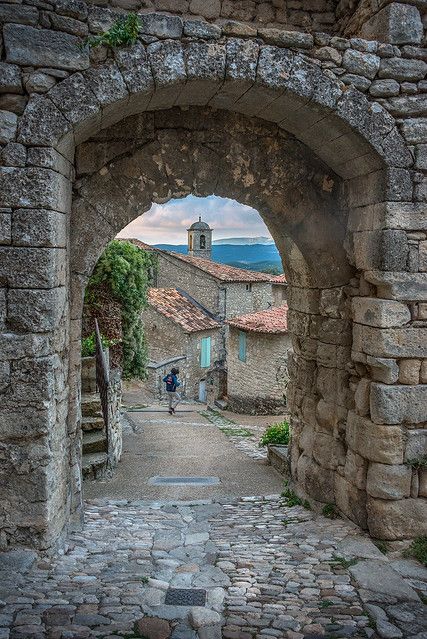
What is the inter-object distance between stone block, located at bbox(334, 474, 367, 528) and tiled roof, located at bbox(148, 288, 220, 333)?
17213mm

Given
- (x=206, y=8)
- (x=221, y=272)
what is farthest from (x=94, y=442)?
(x=221, y=272)

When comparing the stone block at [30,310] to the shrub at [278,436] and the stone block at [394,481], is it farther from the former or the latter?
the shrub at [278,436]

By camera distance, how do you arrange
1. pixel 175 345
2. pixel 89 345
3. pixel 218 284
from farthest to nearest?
pixel 218 284 → pixel 175 345 → pixel 89 345

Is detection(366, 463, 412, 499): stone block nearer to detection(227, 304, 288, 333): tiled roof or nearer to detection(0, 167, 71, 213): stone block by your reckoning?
detection(0, 167, 71, 213): stone block

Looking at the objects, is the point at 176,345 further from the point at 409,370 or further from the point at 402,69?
the point at 402,69

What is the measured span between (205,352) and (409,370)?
19587 mm

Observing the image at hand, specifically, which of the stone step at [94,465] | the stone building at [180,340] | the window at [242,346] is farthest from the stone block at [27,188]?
the stone building at [180,340]

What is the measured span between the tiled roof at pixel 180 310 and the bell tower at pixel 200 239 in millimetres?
13754

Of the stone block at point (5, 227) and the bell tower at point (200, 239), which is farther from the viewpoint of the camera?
the bell tower at point (200, 239)

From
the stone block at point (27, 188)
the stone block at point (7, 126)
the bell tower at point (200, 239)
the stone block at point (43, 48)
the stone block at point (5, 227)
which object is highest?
the bell tower at point (200, 239)

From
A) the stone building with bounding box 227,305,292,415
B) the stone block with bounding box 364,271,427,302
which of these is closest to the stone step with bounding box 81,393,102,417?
the stone block with bounding box 364,271,427,302

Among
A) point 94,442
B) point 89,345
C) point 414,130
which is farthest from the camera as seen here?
point 89,345

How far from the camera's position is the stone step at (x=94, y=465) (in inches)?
263

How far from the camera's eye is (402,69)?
439 centimetres
